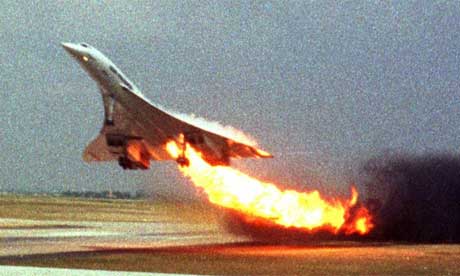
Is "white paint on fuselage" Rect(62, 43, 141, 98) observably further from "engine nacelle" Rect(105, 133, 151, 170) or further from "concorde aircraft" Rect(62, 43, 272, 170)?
"engine nacelle" Rect(105, 133, 151, 170)

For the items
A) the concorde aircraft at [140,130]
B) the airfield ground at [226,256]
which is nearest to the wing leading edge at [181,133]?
the concorde aircraft at [140,130]

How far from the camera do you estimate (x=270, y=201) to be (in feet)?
141

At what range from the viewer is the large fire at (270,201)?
42.9 m

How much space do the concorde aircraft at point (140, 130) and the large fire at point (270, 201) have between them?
2.21ft

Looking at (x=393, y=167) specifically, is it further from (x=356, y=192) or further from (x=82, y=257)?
(x=82, y=257)

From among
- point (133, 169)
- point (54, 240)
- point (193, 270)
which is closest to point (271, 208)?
point (133, 169)

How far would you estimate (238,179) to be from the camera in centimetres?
4325

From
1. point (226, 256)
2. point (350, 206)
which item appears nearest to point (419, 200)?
point (350, 206)

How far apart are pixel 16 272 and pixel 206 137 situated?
21283 millimetres

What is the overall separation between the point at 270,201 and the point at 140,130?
7546 millimetres

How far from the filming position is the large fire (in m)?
42.9

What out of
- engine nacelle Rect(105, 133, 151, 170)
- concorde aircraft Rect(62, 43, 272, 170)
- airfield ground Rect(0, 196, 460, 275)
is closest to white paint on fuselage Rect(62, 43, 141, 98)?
concorde aircraft Rect(62, 43, 272, 170)

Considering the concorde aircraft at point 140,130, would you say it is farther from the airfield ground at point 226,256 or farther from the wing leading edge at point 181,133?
the airfield ground at point 226,256

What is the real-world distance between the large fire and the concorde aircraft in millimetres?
672
